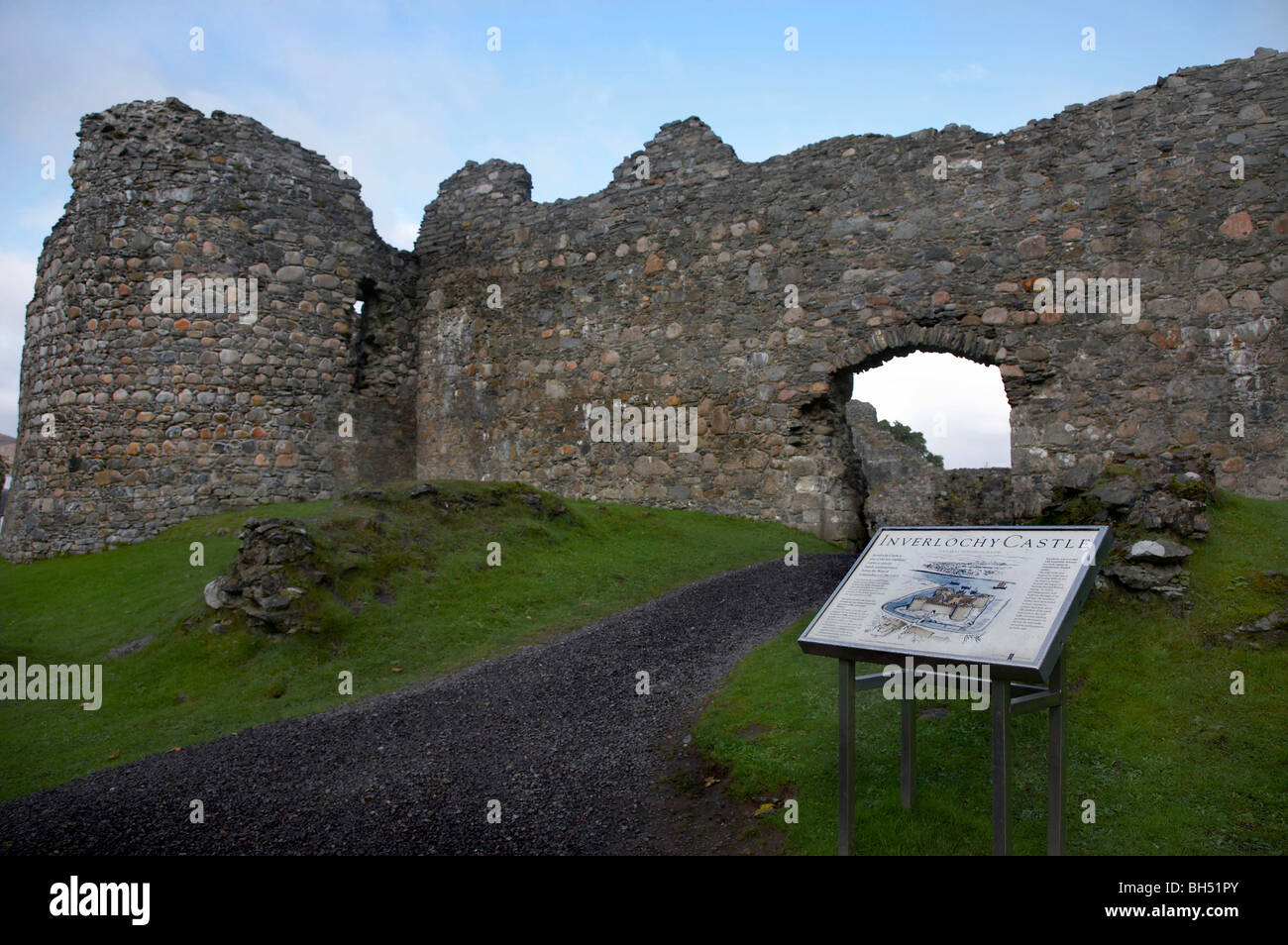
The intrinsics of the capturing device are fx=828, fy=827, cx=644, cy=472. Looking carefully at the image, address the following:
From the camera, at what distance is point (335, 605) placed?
929cm

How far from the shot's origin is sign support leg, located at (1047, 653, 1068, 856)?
3.92 m

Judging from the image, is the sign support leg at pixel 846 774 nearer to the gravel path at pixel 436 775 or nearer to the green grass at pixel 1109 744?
the green grass at pixel 1109 744

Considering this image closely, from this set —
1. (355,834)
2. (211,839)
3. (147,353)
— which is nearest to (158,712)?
(211,839)

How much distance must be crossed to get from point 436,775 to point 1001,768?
12.5 ft

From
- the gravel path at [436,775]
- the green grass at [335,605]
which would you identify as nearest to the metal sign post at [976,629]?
the gravel path at [436,775]

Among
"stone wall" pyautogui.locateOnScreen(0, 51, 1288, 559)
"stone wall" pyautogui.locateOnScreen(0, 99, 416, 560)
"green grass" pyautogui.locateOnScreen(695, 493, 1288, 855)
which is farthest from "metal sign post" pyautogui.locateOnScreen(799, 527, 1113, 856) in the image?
"stone wall" pyautogui.locateOnScreen(0, 99, 416, 560)

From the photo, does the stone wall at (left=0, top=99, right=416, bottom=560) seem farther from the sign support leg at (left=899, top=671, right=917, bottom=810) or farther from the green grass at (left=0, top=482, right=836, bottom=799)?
the sign support leg at (left=899, top=671, right=917, bottom=810)

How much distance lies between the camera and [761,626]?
9.32 metres

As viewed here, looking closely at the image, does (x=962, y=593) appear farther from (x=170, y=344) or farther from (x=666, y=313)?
(x=170, y=344)

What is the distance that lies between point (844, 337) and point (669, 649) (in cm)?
812

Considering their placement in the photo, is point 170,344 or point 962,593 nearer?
point 962,593

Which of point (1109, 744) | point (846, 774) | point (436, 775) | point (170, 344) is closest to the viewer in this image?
point (846, 774)

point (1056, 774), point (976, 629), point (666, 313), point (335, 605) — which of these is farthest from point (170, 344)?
point (1056, 774)

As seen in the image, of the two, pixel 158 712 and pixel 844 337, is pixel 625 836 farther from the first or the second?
pixel 844 337
